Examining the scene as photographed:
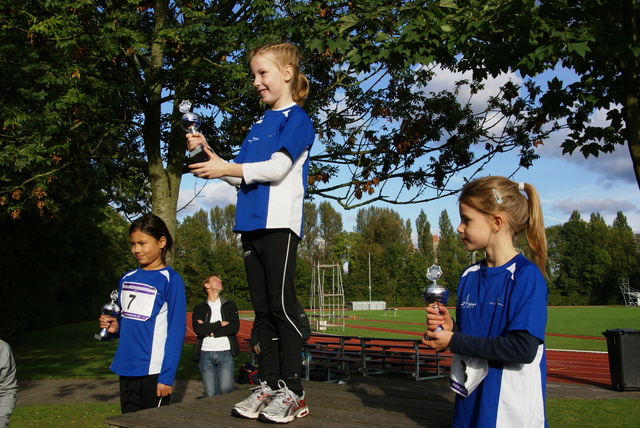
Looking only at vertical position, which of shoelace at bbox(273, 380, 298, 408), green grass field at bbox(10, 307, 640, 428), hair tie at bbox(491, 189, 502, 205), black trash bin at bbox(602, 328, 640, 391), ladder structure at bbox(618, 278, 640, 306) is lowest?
green grass field at bbox(10, 307, 640, 428)

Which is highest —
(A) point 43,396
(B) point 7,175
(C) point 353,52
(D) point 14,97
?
(D) point 14,97

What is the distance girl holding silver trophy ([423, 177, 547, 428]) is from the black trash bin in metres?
10.0

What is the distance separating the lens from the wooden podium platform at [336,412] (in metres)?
3.42

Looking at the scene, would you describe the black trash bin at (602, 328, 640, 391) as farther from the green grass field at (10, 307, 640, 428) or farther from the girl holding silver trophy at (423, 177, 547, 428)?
the girl holding silver trophy at (423, 177, 547, 428)

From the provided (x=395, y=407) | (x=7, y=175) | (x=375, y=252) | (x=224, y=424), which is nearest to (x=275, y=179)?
(x=224, y=424)

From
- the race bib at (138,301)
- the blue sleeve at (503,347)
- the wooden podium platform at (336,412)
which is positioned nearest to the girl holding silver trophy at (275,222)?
the wooden podium platform at (336,412)

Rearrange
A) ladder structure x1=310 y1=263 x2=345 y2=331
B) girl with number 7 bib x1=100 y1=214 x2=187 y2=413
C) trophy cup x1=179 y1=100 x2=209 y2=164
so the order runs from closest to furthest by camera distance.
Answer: trophy cup x1=179 y1=100 x2=209 y2=164
girl with number 7 bib x1=100 y1=214 x2=187 y2=413
ladder structure x1=310 y1=263 x2=345 y2=331

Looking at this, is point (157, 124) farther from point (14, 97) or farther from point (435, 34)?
point (435, 34)

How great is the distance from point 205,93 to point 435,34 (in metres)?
4.88

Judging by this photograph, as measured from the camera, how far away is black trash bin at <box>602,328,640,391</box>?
1134cm

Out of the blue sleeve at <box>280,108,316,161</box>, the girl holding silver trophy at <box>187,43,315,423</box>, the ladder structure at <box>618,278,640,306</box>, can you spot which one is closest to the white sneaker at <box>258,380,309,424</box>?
the girl holding silver trophy at <box>187,43,315,423</box>

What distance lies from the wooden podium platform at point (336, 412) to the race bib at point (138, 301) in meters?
0.69

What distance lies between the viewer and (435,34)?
6438 millimetres

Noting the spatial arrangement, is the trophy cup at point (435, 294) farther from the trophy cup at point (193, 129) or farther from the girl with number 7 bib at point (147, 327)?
the girl with number 7 bib at point (147, 327)
